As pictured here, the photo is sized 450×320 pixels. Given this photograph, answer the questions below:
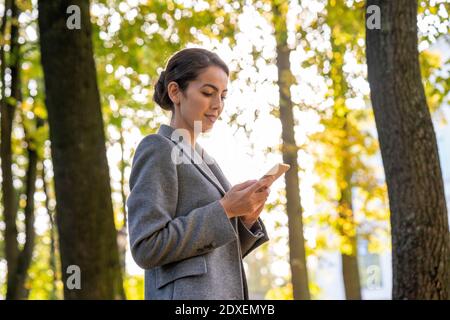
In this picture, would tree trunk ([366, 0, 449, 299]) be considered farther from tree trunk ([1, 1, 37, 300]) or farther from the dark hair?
tree trunk ([1, 1, 37, 300])

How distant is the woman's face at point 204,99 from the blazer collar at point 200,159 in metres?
0.08

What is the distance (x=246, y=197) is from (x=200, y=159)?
14.6 inches

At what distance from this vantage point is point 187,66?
10.6ft

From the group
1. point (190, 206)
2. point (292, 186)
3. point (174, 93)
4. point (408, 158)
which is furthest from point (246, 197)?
point (292, 186)

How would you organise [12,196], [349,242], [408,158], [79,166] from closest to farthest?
[408,158]
[79,166]
[12,196]
[349,242]

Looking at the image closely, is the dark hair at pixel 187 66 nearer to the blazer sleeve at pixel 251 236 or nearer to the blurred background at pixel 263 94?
the blazer sleeve at pixel 251 236

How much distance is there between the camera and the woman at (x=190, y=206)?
2.91m

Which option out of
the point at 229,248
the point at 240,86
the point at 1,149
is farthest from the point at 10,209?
the point at 229,248

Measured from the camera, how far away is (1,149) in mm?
13273

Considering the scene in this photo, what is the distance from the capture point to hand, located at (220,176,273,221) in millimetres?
2930

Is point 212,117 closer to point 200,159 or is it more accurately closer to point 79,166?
point 200,159

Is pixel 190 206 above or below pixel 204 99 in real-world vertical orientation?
below

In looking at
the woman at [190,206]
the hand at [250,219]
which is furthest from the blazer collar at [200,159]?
the hand at [250,219]

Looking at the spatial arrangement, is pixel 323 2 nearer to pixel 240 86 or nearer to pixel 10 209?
pixel 240 86
